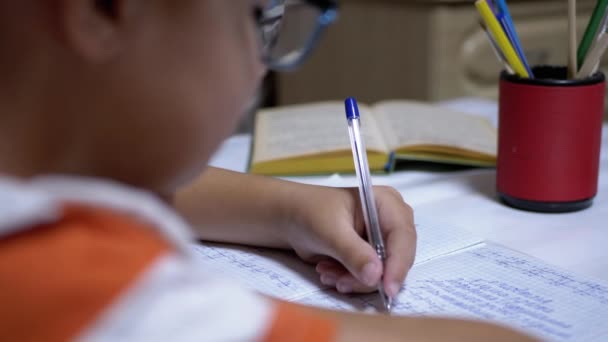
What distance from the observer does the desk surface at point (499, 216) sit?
0.62 m

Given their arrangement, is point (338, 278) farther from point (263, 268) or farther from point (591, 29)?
point (591, 29)

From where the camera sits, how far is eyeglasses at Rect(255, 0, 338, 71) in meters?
0.41

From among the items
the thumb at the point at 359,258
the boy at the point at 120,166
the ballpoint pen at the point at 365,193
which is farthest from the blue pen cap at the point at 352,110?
the boy at the point at 120,166

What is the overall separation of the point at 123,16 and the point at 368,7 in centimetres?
160

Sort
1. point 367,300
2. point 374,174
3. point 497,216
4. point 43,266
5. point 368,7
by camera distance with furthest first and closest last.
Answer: point 368,7, point 374,174, point 497,216, point 367,300, point 43,266

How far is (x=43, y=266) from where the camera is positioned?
0.92 ft

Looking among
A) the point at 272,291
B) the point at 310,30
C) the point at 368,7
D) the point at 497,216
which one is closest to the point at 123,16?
the point at 310,30

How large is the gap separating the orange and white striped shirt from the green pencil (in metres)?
0.52

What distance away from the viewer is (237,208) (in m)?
0.63

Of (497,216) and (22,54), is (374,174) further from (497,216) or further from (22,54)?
(22,54)

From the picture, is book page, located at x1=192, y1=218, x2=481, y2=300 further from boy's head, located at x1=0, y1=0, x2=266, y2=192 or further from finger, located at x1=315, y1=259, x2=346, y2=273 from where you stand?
boy's head, located at x1=0, y1=0, x2=266, y2=192

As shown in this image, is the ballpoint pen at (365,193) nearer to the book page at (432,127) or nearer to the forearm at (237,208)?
the forearm at (237,208)

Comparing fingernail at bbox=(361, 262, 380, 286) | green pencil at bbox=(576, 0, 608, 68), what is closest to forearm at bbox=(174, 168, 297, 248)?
fingernail at bbox=(361, 262, 380, 286)

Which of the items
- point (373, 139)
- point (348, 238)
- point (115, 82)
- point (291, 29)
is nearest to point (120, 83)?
point (115, 82)
